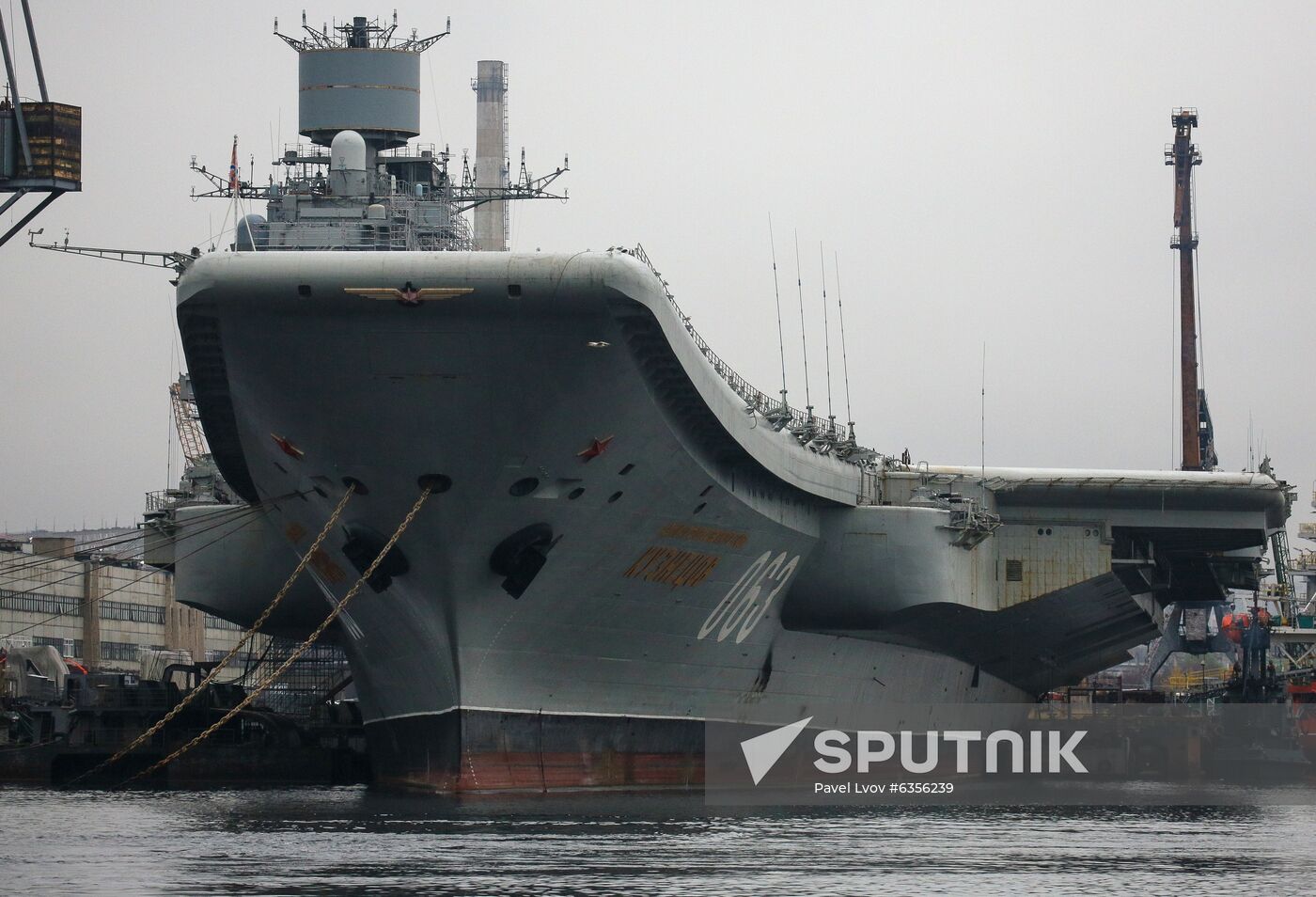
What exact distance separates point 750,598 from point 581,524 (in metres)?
5.19

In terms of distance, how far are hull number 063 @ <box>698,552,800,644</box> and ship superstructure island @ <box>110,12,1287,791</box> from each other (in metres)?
0.06

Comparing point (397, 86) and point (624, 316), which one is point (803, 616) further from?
point (397, 86)

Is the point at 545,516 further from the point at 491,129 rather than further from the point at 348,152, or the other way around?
the point at 491,129

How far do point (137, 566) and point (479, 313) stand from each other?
5287 centimetres

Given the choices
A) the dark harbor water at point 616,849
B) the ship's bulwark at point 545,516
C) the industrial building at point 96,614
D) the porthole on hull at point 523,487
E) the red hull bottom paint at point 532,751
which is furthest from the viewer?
the industrial building at point 96,614

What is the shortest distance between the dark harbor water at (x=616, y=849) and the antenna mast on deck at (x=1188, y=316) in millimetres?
47982

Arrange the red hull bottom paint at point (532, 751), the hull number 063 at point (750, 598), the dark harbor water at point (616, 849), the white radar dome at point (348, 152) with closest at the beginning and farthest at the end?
the dark harbor water at point (616, 849)
the red hull bottom paint at point (532, 751)
the hull number 063 at point (750, 598)
the white radar dome at point (348, 152)

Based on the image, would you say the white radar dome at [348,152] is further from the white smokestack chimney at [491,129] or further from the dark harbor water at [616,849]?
the white smokestack chimney at [491,129]

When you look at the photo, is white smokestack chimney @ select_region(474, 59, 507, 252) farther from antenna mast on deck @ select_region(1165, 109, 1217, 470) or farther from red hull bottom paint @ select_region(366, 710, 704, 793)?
red hull bottom paint @ select_region(366, 710, 704, 793)

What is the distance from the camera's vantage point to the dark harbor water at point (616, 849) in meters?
21.0

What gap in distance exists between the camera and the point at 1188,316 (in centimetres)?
8088

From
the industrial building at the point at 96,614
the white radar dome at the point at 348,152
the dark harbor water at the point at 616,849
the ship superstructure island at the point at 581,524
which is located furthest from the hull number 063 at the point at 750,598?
the industrial building at the point at 96,614

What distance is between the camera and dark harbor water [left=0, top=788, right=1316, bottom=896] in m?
21.0

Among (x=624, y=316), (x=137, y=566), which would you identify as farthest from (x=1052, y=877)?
(x=137, y=566)
